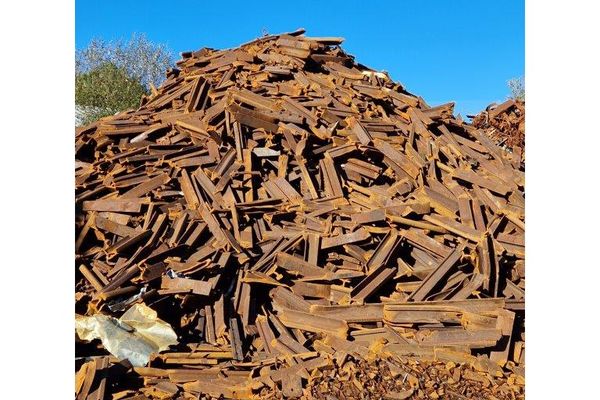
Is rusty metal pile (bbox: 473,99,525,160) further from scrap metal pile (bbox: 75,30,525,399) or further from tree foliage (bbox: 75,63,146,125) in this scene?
tree foliage (bbox: 75,63,146,125)

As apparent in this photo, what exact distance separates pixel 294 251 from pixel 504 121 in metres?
9.68

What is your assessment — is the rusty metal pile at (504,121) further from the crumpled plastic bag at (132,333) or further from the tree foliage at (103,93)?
the tree foliage at (103,93)

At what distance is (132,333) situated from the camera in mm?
6402

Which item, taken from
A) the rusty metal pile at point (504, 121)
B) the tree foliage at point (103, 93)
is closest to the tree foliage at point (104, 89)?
the tree foliage at point (103, 93)

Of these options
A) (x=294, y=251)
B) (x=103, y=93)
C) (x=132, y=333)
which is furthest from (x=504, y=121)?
(x=103, y=93)

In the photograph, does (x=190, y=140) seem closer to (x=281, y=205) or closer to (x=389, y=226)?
(x=281, y=205)

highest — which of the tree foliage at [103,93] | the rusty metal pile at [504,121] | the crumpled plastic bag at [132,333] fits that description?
the tree foliage at [103,93]

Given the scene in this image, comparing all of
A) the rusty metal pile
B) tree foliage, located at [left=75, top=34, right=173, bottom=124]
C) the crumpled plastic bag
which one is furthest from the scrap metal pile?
tree foliage, located at [left=75, top=34, right=173, bottom=124]

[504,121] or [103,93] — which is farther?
[103,93]

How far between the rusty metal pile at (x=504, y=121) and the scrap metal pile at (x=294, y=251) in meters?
4.26

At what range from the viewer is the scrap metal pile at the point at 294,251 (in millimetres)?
5715

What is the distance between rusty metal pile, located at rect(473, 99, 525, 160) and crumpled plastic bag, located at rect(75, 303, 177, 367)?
10.3 meters

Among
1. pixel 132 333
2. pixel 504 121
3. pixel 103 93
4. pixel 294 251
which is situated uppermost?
pixel 103 93

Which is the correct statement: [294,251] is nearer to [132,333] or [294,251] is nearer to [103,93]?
[132,333]
